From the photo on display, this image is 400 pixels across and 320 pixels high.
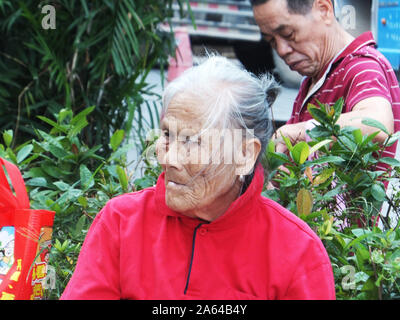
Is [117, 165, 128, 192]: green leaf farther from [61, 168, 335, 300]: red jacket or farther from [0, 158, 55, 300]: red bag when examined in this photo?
[61, 168, 335, 300]: red jacket

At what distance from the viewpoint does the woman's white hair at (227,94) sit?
167 centimetres

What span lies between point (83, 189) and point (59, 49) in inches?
68.2

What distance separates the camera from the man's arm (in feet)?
7.22

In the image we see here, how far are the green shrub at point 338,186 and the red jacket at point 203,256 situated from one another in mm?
177

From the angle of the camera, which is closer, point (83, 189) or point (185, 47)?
point (83, 189)

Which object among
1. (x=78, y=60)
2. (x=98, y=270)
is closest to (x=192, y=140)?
(x=98, y=270)

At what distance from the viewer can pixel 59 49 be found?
12.1 ft

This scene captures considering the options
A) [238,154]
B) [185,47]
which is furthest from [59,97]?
[185,47]

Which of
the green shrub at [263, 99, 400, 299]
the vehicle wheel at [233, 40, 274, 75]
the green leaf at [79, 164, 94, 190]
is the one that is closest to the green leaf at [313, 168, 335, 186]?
the green shrub at [263, 99, 400, 299]

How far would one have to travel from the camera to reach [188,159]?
167cm

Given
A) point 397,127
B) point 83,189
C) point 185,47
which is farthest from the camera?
point 185,47

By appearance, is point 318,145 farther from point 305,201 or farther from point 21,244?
point 21,244

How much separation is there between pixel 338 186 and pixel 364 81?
57 centimetres
